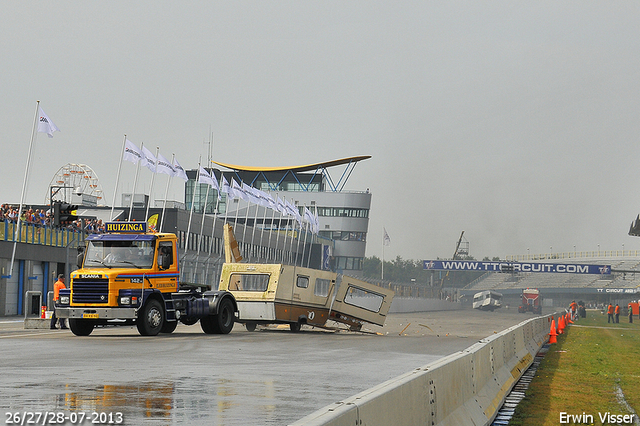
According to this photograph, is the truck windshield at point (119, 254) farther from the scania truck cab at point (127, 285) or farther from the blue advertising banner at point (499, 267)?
the blue advertising banner at point (499, 267)

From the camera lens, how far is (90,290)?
2316cm

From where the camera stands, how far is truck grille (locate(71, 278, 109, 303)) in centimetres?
2298

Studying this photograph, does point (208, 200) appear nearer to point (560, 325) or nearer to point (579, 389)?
point (560, 325)

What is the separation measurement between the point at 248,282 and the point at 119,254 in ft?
25.5

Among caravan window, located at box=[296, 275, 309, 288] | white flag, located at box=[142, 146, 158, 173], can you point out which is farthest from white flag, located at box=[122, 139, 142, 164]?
caravan window, located at box=[296, 275, 309, 288]

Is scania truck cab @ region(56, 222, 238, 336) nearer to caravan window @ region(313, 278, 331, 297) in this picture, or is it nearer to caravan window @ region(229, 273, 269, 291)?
caravan window @ region(229, 273, 269, 291)

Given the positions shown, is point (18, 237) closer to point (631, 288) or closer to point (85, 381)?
point (85, 381)

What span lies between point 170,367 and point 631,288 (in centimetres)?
14710

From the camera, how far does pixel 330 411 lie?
5.36 m

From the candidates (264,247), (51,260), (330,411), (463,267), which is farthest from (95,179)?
(330,411)

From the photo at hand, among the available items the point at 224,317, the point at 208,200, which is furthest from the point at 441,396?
the point at 208,200

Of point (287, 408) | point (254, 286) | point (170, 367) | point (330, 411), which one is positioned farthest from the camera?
point (254, 286)

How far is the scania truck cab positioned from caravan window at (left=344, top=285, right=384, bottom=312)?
8.23 metres

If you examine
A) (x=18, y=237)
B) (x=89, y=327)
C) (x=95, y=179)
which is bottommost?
(x=89, y=327)
